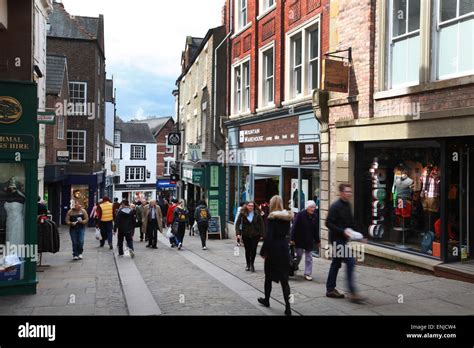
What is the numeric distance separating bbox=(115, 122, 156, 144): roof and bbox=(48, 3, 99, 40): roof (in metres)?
25.5

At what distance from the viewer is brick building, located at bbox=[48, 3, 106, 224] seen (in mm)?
31688

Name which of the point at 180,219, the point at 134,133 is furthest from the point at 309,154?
the point at 134,133

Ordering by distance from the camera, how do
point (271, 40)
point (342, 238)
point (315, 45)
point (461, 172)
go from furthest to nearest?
1. point (271, 40)
2. point (315, 45)
3. point (461, 172)
4. point (342, 238)

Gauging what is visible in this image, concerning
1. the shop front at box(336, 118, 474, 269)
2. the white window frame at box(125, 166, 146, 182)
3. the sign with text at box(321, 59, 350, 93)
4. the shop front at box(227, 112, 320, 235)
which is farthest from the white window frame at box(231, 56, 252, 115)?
the white window frame at box(125, 166, 146, 182)

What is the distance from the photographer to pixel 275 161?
15.5 meters

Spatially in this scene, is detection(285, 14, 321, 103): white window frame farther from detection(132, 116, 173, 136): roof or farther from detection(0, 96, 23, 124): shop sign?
detection(132, 116, 173, 136): roof

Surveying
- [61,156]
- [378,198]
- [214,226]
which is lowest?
[214,226]

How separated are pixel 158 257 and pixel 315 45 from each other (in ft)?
25.9

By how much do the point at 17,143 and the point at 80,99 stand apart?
2673 centimetres

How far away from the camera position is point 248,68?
18.8 meters

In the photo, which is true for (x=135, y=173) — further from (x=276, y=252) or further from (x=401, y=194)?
(x=276, y=252)

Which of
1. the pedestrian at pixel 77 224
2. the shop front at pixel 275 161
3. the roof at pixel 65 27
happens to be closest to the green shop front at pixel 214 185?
the shop front at pixel 275 161
